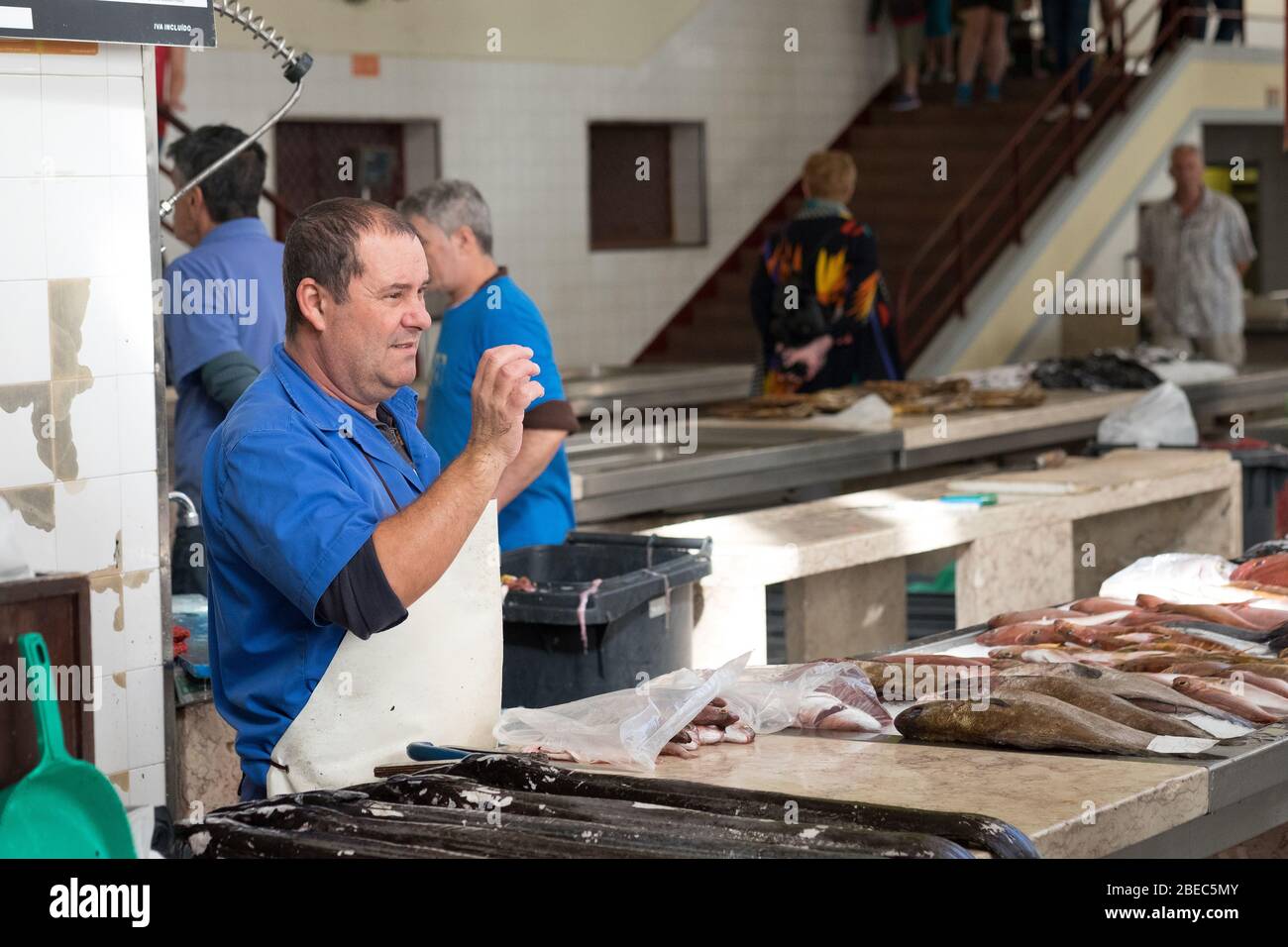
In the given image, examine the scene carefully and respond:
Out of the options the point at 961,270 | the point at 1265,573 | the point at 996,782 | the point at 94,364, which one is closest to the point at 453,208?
the point at 94,364

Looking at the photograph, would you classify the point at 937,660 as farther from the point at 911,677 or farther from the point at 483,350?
the point at 483,350

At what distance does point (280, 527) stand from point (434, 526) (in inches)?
9.3

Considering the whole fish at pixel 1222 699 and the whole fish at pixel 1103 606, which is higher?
the whole fish at pixel 1103 606

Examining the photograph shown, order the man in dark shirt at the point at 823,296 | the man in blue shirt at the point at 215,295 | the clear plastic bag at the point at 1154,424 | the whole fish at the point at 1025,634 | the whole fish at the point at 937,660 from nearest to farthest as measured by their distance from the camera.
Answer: the whole fish at the point at 937,660, the whole fish at the point at 1025,634, the man in blue shirt at the point at 215,295, the clear plastic bag at the point at 1154,424, the man in dark shirt at the point at 823,296

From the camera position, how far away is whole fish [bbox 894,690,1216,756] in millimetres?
3139

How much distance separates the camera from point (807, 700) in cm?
340

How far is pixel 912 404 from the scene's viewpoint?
8.37 m

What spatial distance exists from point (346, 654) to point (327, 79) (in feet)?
31.5

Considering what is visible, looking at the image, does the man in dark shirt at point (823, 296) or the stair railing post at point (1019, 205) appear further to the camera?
the stair railing post at point (1019, 205)

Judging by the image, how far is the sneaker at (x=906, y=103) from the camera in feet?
51.3

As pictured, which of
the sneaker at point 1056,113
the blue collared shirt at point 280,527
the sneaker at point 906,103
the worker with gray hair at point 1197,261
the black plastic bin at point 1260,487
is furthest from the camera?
the sneaker at point 906,103

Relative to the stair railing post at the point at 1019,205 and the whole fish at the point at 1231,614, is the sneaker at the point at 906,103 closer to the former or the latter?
the stair railing post at the point at 1019,205

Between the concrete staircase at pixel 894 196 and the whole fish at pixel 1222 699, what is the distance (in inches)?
415

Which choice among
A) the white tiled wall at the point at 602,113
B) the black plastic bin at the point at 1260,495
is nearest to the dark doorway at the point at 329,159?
the white tiled wall at the point at 602,113
